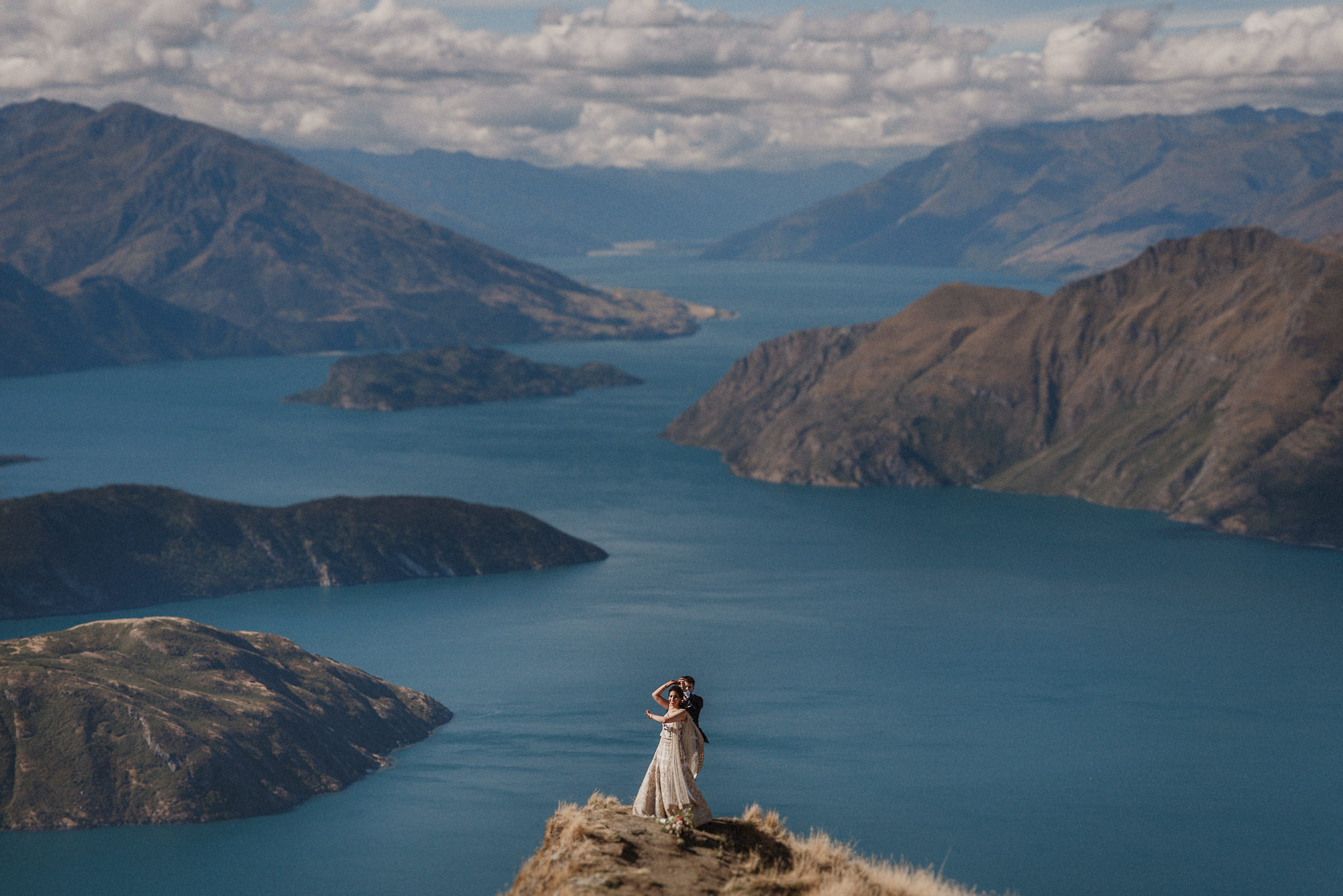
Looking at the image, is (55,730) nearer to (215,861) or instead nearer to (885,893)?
(215,861)

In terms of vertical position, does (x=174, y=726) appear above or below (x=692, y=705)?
below

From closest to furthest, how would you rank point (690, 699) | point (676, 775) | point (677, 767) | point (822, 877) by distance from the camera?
point (822, 877) → point (677, 767) → point (676, 775) → point (690, 699)

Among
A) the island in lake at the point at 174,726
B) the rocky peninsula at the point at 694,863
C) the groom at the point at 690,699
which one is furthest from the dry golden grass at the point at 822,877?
the island in lake at the point at 174,726

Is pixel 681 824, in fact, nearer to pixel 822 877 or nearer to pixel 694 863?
pixel 694 863

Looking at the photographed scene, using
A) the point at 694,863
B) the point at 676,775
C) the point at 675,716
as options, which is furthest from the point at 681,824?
the point at 675,716

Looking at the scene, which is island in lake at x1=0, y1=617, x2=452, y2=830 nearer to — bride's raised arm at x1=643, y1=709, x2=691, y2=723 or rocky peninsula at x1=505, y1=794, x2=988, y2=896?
rocky peninsula at x1=505, y1=794, x2=988, y2=896
